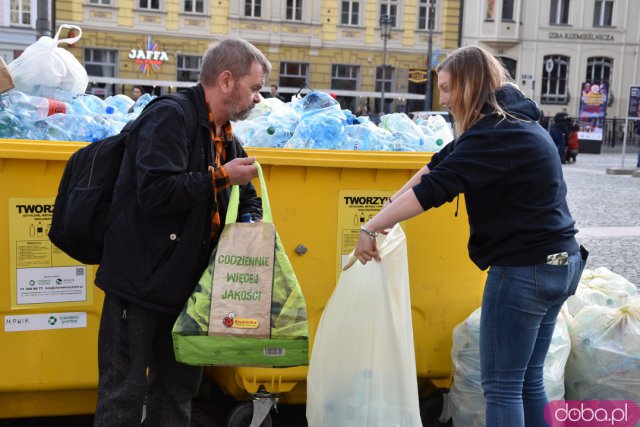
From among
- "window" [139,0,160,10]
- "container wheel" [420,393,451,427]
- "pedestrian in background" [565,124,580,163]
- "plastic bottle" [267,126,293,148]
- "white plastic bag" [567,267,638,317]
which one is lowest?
"pedestrian in background" [565,124,580,163]

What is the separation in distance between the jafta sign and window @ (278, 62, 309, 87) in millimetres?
5337

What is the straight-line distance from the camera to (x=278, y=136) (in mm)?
3896

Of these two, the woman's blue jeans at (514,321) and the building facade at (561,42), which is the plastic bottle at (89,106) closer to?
the woman's blue jeans at (514,321)

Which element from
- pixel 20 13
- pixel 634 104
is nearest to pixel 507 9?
pixel 634 104

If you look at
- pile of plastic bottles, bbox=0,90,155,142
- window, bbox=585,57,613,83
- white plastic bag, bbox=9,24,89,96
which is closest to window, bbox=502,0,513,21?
window, bbox=585,57,613,83

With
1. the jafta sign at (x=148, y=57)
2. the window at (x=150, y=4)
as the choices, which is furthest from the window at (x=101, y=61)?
the window at (x=150, y=4)

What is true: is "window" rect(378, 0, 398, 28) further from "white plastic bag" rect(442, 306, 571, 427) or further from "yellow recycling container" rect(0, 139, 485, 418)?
"white plastic bag" rect(442, 306, 571, 427)

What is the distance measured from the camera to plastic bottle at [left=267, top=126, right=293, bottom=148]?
3883 millimetres

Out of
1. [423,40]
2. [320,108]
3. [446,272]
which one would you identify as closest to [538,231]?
[446,272]

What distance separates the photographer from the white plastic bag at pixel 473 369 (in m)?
3.61

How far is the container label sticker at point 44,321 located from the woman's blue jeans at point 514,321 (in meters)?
1.67

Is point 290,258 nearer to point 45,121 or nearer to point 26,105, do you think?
point 45,121

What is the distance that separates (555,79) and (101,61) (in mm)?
21646

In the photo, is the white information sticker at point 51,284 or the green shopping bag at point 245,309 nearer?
the green shopping bag at point 245,309
